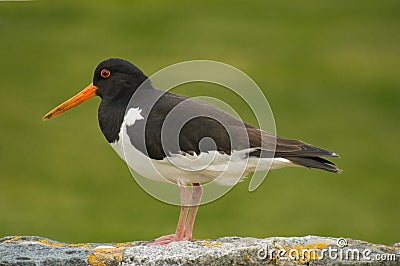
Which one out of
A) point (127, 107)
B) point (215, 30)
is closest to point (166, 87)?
point (127, 107)

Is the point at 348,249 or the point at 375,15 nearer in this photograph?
the point at 348,249

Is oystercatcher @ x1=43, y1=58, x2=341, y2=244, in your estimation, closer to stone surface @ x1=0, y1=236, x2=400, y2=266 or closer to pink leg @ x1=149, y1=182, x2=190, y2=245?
pink leg @ x1=149, y1=182, x2=190, y2=245

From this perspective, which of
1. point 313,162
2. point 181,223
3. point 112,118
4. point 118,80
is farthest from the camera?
point 118,80

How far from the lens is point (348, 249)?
20.1 ft

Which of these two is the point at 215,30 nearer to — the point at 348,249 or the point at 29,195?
the point at 29,195

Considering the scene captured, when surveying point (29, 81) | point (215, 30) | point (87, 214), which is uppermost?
point (215, 30)

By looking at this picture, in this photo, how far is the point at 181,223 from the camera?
23.7 ft

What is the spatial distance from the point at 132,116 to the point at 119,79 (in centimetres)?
46

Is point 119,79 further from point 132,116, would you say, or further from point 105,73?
point 132,116

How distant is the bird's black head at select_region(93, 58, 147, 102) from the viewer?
757 centimetres

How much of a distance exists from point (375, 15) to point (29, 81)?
1086 cm

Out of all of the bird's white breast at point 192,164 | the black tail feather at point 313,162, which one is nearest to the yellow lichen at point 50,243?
the bird's white breast at point 192,164

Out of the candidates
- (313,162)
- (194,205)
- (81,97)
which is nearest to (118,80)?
(81,97)

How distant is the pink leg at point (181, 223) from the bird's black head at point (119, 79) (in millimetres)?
893
